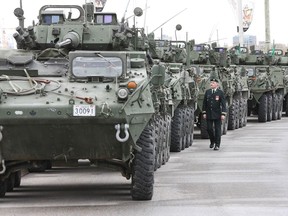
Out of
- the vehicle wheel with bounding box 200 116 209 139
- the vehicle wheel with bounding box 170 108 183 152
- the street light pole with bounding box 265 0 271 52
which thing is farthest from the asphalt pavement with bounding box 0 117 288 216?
the street light pole with bounding box 265 0 271 52

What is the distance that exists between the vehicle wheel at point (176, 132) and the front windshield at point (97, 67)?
363 inches

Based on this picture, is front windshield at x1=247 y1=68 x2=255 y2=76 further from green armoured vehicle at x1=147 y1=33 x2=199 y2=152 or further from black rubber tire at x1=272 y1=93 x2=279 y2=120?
green armoured vehicle at x1=147 y1=33 x2=199 y2=152

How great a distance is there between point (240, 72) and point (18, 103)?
70.9 feet

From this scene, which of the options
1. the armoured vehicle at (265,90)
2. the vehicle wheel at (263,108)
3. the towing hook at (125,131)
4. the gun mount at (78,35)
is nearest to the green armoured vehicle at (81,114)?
the towing hook at (125,131)

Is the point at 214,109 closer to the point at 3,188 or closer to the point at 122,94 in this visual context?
the point at 3,188

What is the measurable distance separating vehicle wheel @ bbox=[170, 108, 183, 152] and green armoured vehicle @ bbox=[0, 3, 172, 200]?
8.12 metres

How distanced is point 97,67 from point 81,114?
1.22 m

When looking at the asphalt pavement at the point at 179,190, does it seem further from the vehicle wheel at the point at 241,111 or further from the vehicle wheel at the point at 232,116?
the vehicle wheel at the point at 241,111

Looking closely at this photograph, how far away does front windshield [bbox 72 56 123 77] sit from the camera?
13.2 metres

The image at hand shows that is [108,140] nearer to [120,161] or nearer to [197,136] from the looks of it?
[120,161]

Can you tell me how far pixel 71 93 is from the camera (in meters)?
12.6

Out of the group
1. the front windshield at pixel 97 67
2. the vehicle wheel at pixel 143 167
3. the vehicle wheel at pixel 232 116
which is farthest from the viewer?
the vehicle wheel at pixel 232 116

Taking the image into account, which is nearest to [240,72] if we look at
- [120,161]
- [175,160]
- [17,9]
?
[175,160]

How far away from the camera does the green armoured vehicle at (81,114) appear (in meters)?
12.2
